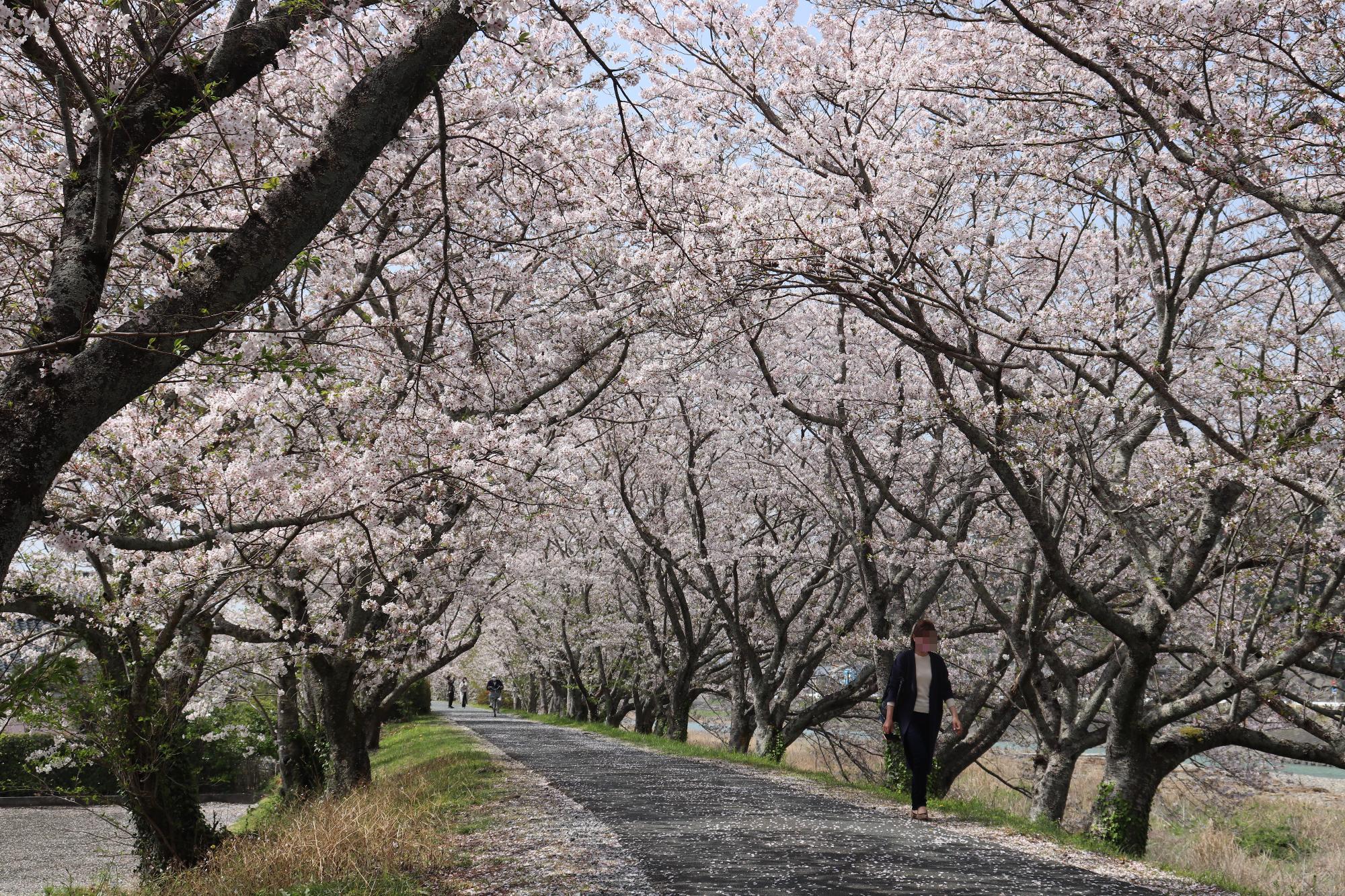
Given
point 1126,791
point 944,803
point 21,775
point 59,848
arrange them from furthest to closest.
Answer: point 21,775 → point 59,848 → point 1126,791 → point 944,803

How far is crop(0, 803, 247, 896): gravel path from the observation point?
1644 cm

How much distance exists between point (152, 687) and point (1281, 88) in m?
11.6

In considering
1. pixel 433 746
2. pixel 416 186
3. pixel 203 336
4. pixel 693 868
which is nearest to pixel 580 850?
pixel 693 868

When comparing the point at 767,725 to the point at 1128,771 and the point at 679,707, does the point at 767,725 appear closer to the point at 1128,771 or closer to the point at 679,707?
the point at 679,707

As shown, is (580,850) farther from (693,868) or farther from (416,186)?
(416,186)

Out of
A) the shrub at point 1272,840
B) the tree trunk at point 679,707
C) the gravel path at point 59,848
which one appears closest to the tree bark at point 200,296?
the gravel path at point 59,848

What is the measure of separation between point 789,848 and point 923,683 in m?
2.08

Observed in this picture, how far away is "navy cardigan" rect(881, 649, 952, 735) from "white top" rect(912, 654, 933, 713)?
2 cm

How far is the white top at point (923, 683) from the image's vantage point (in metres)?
8.20

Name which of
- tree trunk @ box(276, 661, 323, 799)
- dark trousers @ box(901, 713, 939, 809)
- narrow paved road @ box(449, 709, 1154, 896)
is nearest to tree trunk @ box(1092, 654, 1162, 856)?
narrow paved road @ box(449, 709, 1154, 896)

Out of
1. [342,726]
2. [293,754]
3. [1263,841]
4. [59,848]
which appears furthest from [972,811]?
[59,848]

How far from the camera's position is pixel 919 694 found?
8.25 m

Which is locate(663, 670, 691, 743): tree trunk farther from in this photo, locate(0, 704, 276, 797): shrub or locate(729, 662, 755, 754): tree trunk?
locate(0, 704, 276, 797): shrub

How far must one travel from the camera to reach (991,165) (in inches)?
370
